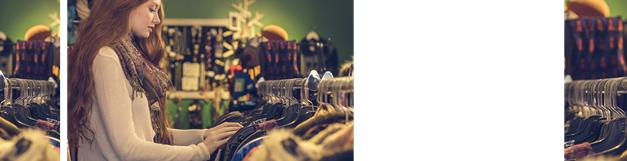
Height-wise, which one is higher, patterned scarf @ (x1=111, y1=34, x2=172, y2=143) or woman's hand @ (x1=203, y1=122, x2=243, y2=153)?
patterned scarf @ (x1=111, y1=34, x2=172, y2=143)

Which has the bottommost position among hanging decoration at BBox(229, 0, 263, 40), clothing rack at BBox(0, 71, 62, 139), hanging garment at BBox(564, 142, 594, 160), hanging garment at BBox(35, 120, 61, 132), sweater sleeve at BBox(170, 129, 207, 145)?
hanging garment at BBox(564, 142, 594, 160)

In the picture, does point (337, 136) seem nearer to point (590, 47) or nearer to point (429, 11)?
point (429, 11)

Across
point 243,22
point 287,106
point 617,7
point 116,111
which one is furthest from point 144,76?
point 617,7

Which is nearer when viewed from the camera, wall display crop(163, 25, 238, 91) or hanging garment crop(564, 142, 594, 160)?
wall display crop(163, 25, 238, 91)

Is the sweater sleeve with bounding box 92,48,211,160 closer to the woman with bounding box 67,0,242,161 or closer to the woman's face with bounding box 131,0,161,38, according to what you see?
the woman with bounding box 67,0,242,161

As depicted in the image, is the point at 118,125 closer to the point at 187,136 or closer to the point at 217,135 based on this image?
the point at 187,136

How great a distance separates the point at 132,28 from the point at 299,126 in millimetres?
1318

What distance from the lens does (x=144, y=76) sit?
3.04 metres

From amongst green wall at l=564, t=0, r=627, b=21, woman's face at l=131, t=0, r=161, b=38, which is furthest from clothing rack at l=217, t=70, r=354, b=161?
green wall at l=564, t=0, r=627, b=21

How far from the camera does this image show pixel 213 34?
3.18m

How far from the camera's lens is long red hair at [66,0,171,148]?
119 inches

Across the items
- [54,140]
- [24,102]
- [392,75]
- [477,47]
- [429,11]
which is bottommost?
[54,140]

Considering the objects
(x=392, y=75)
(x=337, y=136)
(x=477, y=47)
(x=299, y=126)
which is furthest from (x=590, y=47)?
(x=299, y=126)

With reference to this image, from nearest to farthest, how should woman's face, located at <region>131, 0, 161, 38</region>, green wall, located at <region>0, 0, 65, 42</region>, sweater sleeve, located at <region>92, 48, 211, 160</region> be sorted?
sweater sleeve, located at <region>92, 48, 211, 160</region> < woman's face, located at <region>131, 0, 161, 38</region> < green wall, located at <region>0, 0, 65, 42</region>
